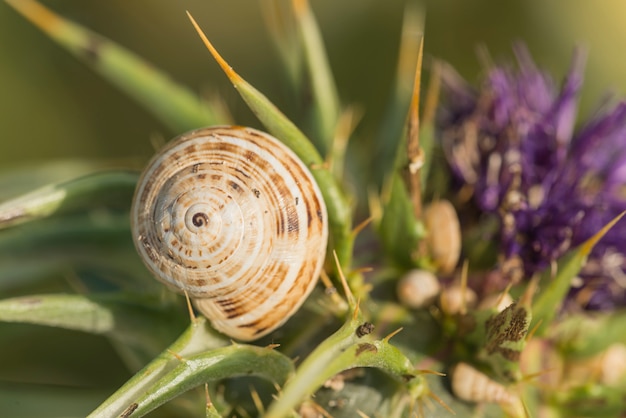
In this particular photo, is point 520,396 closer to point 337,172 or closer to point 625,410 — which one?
point 625,410

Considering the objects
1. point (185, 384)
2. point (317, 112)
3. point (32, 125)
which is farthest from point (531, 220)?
point (32, 125)

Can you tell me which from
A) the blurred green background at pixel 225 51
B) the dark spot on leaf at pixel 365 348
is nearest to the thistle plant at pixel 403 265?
the dark spot on leaf at pixel 365 348

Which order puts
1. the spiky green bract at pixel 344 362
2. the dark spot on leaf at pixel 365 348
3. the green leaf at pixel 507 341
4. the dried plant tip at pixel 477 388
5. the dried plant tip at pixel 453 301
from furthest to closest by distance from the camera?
1. the dried plant tip at pixel 453 301
2. the dried plant tip at pixel 477 388
3. the green leaf at pixel 507 341
4. the dark spot on leaf at pixel 365 348
5. the spiky green bract at pixel 344 362

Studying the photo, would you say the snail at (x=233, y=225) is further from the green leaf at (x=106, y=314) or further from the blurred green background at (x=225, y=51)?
the blurred green background at (x=225, y=51)

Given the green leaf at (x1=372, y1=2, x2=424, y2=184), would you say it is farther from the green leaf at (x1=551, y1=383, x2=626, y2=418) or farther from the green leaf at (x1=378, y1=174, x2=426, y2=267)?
the green leaf at (x1=551, y1=383, x2=626, y2=418)

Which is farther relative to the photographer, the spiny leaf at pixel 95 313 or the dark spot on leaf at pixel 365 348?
the spiny leaf at pixel 95 313

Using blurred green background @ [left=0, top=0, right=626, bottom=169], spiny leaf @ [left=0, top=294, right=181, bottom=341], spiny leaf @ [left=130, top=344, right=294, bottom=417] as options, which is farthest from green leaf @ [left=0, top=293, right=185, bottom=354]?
blurred green background @ [left=0, top=0, right=626, bottom=169]

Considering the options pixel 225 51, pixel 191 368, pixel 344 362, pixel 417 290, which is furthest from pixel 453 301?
pixel 225 51
